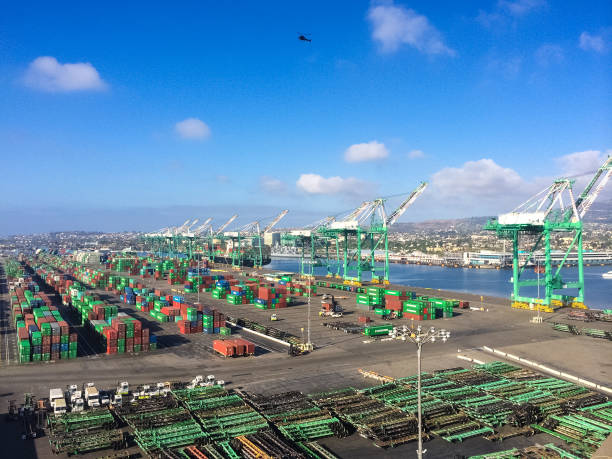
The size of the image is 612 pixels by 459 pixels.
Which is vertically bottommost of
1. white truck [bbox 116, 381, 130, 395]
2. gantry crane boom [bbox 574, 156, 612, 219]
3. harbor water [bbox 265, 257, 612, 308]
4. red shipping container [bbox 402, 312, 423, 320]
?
harbor water [bbox 265, 257, 612, 308]

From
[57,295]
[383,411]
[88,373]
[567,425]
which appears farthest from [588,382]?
[57,295]

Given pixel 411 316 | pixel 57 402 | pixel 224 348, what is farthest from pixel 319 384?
pixel 411 316

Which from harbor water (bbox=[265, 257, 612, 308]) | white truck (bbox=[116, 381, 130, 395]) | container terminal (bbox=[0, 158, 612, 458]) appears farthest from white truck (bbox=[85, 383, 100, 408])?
harbor water (bbox=[265, 257, 612, 308])

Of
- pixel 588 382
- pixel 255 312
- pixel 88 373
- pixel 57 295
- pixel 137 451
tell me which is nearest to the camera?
pixel 137 451

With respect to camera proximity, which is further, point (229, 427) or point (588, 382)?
point (588, 382)

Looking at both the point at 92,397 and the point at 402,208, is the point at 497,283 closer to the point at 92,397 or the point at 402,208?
the point at 402,208

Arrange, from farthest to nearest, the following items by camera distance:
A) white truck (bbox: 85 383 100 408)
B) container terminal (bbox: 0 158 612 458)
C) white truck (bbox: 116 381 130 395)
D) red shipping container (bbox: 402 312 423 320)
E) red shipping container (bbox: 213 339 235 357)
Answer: red shipping container (bbox: 402 312 423 320) < red shipping container (bbox: 213 339 235 357) < white truck (bbox: 116 381 130 395) < white truck (bbox: 85 383 100 408) < container terminal (bbox: 0 158 612 458)

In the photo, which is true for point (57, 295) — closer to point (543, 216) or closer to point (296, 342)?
point (296, 342)

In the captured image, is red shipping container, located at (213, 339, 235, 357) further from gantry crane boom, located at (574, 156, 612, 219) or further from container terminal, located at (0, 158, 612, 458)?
gantry crane boom, located at (574, 156, 612, 219)
